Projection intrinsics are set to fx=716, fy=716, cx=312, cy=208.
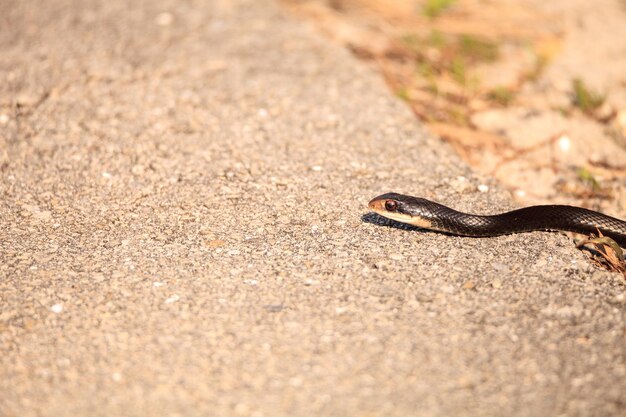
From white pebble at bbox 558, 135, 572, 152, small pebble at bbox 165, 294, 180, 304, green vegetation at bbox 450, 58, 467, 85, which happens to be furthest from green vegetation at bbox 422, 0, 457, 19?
small pebble at bbox 165, 294, 180, 304

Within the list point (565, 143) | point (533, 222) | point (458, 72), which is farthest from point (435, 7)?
point (533, 222)

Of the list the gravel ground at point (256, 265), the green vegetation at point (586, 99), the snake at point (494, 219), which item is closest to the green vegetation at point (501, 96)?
A: the green vegetation at point (586, 99)

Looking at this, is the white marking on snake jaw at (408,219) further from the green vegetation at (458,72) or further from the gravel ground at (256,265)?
the green vegetation at (458,72)

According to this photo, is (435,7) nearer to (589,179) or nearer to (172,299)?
(589,179)

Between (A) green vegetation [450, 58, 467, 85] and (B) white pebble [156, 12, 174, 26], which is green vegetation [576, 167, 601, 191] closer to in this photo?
(A) green vegetation [450, 58, 467, 85]

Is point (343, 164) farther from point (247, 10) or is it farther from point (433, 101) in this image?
point (247, 10)

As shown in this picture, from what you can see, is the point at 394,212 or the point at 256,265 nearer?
the point at 256,265

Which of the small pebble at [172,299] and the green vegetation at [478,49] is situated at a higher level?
the small pebble at [172,299]
